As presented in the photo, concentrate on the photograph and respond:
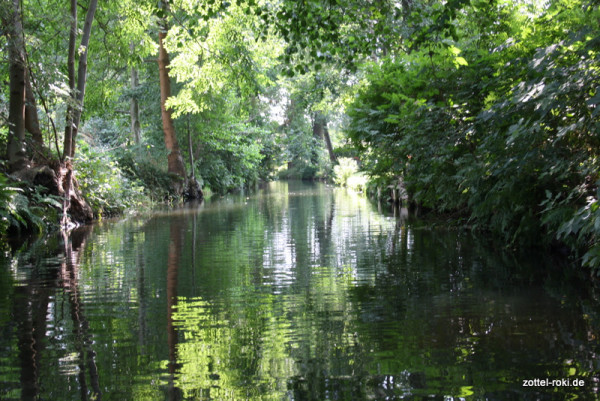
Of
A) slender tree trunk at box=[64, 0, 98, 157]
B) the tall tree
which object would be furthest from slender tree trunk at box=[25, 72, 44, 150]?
slender tree trunk at box=[64, 0, 98, 157]

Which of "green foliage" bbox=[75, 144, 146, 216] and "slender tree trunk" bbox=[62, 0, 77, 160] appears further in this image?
"green foliage" bbox=[75, 144, 146, 216]

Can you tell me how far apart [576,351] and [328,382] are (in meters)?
1.47

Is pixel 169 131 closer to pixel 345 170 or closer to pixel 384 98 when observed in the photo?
pixel 384 98

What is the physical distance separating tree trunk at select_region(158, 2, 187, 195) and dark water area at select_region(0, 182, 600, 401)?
15.7 metres

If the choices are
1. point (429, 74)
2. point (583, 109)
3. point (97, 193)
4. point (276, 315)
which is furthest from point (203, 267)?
point (97, 193)

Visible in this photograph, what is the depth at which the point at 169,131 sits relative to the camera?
75.0 feet

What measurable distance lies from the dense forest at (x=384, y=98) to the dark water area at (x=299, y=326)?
0.85m

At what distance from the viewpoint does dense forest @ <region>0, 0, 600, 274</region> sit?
18.2 feet

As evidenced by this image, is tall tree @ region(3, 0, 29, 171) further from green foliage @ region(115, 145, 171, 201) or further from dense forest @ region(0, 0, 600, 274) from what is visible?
green foliage @ region(115, 145, 171, 201)

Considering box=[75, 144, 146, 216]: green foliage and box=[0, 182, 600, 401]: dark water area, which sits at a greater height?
box=[75, 144, 146, 216]: green foliage

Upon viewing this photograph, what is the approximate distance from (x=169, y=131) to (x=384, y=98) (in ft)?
42.2

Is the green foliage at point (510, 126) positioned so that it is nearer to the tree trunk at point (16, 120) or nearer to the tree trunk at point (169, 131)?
the tree trunk at point (16, 120)

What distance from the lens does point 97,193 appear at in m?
15.1

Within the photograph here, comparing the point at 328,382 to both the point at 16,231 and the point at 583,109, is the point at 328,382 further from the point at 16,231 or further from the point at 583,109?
the point at 16,231
